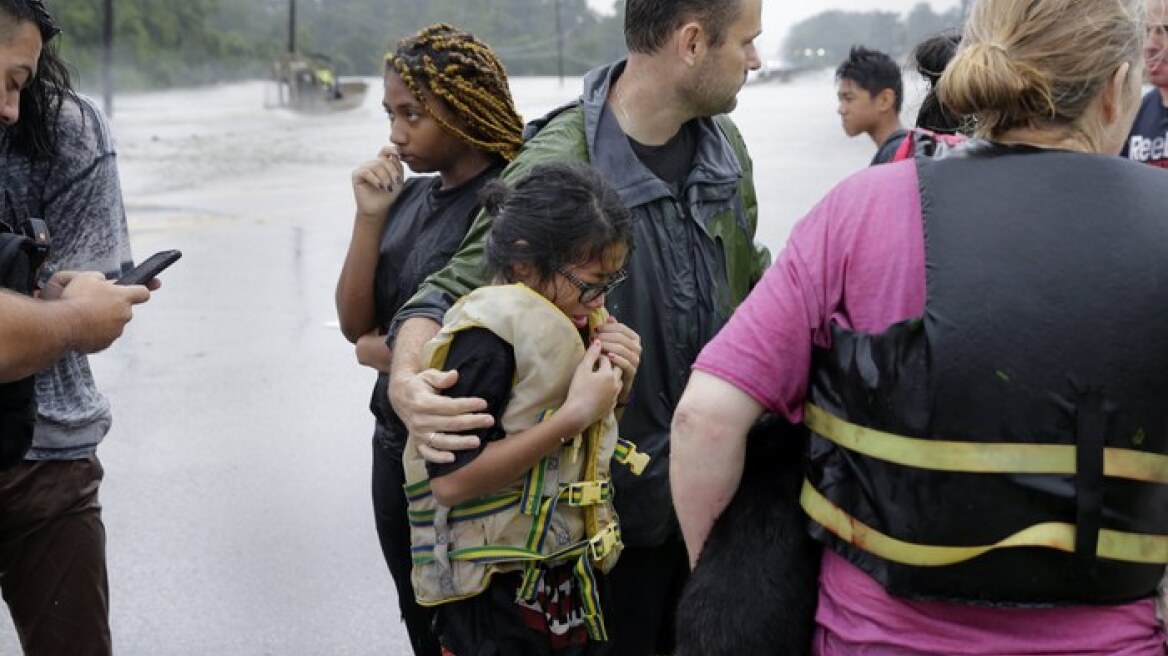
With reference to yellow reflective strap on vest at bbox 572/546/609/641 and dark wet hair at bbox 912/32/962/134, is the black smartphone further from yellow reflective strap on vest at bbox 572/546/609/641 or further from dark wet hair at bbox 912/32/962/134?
dark wet hair at bbox 912/32/962/134

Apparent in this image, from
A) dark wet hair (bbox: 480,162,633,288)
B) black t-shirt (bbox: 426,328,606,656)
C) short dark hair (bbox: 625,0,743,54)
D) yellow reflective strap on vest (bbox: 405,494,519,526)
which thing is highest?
short dark hair (bbox: 625,0,743,54)

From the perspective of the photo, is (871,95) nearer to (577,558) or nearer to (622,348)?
(622,348)

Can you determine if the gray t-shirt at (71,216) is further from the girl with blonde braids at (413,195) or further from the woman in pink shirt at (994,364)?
the woman in pink shirt at (994,364)

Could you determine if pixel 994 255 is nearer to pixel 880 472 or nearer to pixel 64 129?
pixel 880 472

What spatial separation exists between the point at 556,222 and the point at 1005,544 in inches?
39.0

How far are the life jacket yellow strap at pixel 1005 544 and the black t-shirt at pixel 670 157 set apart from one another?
3.70 ft

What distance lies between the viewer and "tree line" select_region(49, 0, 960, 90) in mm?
39969

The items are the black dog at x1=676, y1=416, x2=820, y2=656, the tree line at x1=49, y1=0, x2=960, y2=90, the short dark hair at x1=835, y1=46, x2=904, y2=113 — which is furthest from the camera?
the tree line at x1=49, y1=0, x2=960, y2=90

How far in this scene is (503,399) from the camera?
7.23 feet

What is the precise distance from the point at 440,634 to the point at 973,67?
4.57 ft

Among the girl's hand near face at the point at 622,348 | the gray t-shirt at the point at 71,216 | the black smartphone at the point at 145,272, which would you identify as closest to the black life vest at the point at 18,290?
the black smartphone at the point at 145,272

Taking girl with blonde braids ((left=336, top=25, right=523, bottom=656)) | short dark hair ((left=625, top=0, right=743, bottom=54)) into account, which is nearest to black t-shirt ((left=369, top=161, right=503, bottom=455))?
girl with blonde braids ((left=336, top=25, right=523, bottom=656))

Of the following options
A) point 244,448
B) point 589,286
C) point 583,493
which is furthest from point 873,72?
point 583,493

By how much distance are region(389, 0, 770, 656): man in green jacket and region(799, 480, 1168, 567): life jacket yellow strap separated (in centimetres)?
90
